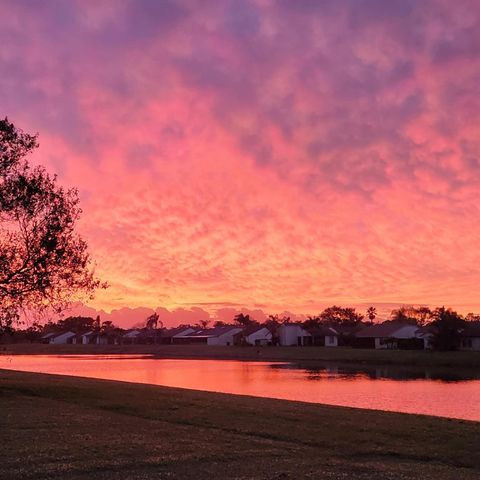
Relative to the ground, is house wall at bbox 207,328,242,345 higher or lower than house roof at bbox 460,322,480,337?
lower

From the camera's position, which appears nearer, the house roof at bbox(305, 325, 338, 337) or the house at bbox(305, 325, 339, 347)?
the house at bbox(305, 325, 339, 347)

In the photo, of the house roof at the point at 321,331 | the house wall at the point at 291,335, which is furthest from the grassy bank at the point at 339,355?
the house roof at the point at 321,331

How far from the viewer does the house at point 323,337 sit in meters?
161

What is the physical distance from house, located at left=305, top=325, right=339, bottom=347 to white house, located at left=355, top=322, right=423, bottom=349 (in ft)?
41.5

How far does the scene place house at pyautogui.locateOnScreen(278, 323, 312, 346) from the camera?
169m

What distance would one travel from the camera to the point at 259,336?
595ft

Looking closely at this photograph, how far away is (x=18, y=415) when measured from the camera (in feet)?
78.3

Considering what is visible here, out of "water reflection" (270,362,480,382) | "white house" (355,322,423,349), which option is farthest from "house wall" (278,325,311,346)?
"water reflection" (270,362,480,382)

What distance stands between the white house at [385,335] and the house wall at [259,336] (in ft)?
123

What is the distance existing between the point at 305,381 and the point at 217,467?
49.7 metres

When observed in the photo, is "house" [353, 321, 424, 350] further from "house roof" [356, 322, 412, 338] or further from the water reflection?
the water reflection

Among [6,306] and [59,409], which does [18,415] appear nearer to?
[59,409]

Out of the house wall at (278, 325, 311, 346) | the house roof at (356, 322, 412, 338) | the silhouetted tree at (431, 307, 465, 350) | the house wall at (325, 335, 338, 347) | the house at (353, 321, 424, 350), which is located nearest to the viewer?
the silhouetted tree at (431, 307, 465, 350)

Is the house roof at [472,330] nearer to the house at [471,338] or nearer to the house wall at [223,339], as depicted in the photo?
the house at [471,338]
